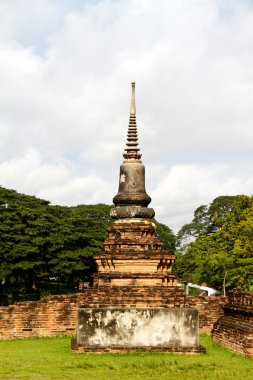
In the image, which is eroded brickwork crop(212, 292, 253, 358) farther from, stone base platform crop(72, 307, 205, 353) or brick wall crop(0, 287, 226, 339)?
brick wall crop(0, 287, 226, 339)

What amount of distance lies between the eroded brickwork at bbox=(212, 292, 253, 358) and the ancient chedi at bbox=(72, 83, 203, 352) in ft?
3.69

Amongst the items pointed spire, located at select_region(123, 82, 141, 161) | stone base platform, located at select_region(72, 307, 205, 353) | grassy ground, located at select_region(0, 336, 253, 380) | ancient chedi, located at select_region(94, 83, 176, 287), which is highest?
pointed spire, located at select_region(123, 82, 141, 161)

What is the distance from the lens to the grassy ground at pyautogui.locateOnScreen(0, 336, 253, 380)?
15.2 metres

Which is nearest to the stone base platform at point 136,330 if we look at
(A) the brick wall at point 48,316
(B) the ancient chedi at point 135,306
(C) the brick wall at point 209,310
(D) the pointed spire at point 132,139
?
(B) the ancient chedi at point 135,306

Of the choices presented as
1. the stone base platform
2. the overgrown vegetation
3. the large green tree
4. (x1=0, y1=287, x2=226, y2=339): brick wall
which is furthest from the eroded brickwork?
the overgrown vegetation

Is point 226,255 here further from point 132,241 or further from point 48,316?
point 132,241

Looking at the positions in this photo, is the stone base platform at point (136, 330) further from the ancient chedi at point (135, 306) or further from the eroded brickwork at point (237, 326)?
Result: the eroded brickwork at point (237, 326)

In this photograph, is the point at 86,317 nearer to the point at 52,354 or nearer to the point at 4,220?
the point at 52,354

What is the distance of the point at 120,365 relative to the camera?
16.7 meters

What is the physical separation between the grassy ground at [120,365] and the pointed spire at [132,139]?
6076mm

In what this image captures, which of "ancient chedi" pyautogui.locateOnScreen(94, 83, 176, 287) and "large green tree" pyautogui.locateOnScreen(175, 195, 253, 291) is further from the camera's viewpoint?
"large green tree" pyautogui.locateOnScreen(175, 195, 253, 291)

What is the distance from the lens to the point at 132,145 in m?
22.7

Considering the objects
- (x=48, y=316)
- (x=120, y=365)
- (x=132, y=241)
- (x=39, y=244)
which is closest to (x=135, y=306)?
(x=132, y=241)

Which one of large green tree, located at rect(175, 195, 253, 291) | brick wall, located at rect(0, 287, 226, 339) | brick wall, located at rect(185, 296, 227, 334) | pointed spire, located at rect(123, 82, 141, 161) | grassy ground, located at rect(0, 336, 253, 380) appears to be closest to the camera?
grassy ground, located at rect(0, 336, 253, 380)
